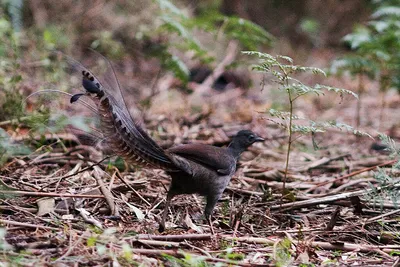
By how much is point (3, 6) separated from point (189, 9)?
4673mm

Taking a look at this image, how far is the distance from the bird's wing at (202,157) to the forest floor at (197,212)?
32cm

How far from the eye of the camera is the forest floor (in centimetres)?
293

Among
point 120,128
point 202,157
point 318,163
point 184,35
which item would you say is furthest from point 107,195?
point 184,35

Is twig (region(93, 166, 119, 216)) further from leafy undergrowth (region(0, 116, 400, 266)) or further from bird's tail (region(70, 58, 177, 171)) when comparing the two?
bird's tail (region(70, 58, 177, 171))

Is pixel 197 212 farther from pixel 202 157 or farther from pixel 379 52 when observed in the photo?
pixel 379 52

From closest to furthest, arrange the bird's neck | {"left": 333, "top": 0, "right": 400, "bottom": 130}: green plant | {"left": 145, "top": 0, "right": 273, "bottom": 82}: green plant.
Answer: the bird's neck → {"left": 145, "top": 0, "right": 273, "bottom": 82}: green plant → {"left": 333, "top": 0, "right": 400, "bottom": 130}: green plant

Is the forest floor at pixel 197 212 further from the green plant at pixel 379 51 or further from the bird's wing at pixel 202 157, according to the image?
the green plant at pixel 379 51

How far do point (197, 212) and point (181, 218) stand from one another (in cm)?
27

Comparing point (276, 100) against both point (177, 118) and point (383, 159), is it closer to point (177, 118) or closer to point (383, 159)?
point (177, 118)

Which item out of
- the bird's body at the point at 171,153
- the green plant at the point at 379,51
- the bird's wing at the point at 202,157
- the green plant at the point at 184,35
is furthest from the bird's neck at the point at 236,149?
the green plant at the point at 379,51

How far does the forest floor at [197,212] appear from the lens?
9.61 feet

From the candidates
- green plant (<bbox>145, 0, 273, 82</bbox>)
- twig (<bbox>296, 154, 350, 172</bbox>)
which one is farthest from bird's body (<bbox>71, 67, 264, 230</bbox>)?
green plant (<bbox>145, 0, 273, 82</bbox>)

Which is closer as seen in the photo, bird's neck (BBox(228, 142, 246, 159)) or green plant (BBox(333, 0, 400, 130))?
bird's neck (BBox(228, 142, 246, 159))

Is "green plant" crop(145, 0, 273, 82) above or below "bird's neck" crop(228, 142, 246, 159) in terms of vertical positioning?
above
